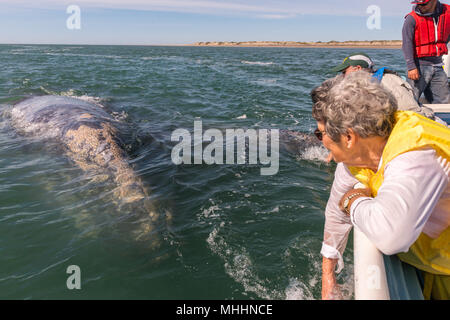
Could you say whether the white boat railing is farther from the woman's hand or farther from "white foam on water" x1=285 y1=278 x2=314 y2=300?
"white foam on water" x1=285 y1=278 x2=314 y2=300

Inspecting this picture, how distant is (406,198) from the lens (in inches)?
68.2

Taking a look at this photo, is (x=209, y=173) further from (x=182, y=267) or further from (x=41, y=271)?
(x=41, y=271)

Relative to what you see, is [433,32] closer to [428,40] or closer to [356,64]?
[428,40]

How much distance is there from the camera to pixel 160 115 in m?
11.8

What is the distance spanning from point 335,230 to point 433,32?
5.96 m

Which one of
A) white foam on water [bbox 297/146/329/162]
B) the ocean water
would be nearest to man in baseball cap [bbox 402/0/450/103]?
white foam on water [bbox 297/146/329/162]

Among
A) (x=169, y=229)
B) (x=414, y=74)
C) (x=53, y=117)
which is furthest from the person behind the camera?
(x=53, y=117)

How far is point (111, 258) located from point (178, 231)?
101cm

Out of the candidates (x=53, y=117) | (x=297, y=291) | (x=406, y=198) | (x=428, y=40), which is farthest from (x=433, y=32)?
(x=53, y=117)

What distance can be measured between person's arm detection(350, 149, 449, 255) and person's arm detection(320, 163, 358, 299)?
2.48 feet

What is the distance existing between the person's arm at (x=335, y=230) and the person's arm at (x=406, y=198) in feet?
2.48

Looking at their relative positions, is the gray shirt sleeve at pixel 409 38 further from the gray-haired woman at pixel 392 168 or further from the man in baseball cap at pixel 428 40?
the gray-haired woman at pixel 392 168

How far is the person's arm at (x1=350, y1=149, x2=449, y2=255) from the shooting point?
1736 mm
